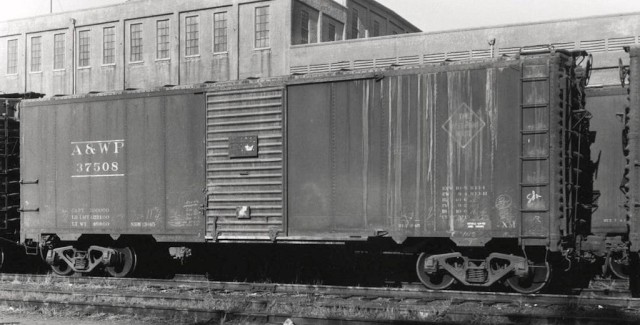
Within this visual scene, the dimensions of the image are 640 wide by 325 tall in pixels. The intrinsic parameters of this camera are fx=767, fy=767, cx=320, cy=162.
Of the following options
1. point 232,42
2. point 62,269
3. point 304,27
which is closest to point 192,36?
point 232,42

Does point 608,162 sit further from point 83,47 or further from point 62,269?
point 83,47

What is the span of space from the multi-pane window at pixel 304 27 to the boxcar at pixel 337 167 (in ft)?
90.0

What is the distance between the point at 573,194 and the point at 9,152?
461 inches

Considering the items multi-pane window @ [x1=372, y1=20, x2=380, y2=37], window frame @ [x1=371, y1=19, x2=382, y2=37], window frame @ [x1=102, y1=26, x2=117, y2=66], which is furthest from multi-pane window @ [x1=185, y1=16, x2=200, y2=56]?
multi-pane window @ [x1=372, y1=20, x2=380, y2=37]

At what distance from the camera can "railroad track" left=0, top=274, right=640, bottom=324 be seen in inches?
401

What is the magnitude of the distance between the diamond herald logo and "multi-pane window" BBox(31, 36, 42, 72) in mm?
42281

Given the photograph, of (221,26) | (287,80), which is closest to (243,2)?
(221,26)

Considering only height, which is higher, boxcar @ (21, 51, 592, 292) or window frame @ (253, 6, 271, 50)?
window frame @ (253, 6, 271, 50)

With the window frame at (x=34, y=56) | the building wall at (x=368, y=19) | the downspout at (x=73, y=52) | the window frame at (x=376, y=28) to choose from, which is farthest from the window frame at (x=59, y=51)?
the window frame at (x=376, y=28)

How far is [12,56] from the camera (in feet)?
167

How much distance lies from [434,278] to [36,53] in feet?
141

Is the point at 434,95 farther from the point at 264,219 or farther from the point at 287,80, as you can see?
the point at 264,219

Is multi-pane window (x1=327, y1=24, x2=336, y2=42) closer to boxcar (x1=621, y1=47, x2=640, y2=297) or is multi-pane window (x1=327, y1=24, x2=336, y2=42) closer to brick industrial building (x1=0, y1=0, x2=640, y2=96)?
brick industrial building (x1=0, y1=0, x2=640, y2=96)

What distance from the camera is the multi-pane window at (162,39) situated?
148ft
